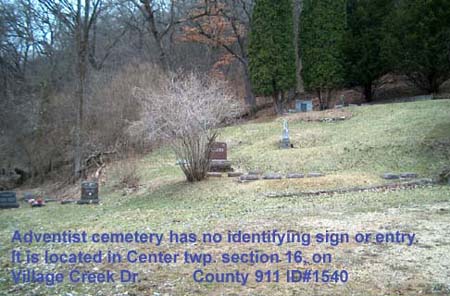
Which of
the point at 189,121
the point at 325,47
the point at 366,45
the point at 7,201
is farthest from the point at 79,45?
the point at 366,45

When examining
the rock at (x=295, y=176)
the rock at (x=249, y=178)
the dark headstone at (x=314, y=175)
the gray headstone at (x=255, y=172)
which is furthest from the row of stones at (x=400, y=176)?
the gray headstone at (x=255, y=172)

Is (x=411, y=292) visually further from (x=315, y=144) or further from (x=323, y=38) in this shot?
(x=323, y=38)

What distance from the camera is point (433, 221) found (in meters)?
6.88

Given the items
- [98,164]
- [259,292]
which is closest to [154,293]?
[259,292]

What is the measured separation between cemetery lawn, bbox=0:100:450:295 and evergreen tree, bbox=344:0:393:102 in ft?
10.9

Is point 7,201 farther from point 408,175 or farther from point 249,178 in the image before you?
point 408,175

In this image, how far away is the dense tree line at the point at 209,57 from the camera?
19.5 meters

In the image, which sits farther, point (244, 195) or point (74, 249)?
point (244, 195)

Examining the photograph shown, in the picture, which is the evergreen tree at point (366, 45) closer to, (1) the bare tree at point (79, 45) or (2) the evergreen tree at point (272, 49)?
(2) the evergreen tree at point (272, 49)

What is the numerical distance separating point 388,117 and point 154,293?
1492 centimetres

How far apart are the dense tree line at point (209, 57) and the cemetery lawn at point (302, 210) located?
2911 millimetres

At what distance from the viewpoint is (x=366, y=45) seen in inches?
894

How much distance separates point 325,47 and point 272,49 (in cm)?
259

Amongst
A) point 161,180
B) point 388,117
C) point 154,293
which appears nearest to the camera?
point 154,293
